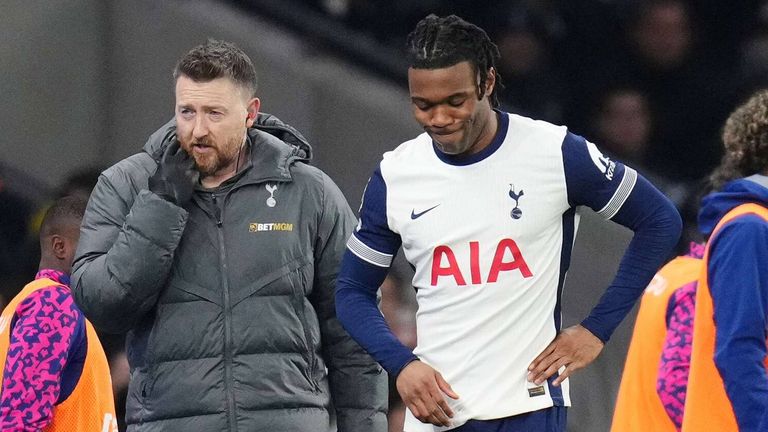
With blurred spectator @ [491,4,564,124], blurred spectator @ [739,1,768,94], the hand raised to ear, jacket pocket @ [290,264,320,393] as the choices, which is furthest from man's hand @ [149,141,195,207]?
blurred spectator @ [739,1,768,94]

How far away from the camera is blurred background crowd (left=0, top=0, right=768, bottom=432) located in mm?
5266

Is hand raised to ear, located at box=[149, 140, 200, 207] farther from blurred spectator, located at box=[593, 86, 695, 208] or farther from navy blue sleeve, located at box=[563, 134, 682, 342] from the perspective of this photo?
blurred spectator, located at box=[593, 86, 695, 208]

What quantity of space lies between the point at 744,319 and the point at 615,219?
14.4 inches

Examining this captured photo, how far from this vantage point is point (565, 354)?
9.68 feet

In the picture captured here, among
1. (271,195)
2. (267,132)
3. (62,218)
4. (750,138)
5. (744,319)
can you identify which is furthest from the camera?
(62,218)

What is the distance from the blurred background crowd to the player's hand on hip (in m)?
2.32

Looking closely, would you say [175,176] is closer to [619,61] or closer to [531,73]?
[531,73]

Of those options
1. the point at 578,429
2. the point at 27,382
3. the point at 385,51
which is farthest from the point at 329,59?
the point at 27,382

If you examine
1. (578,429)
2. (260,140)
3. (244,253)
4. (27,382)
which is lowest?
(578,429)

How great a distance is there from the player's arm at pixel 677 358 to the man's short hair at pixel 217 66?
48.7 inches

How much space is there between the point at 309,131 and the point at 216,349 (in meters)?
1.98

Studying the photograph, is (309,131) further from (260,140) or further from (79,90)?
(260,140)

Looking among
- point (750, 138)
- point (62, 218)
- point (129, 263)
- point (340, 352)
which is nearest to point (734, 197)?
point (750, 138)

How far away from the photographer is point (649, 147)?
213 inches
